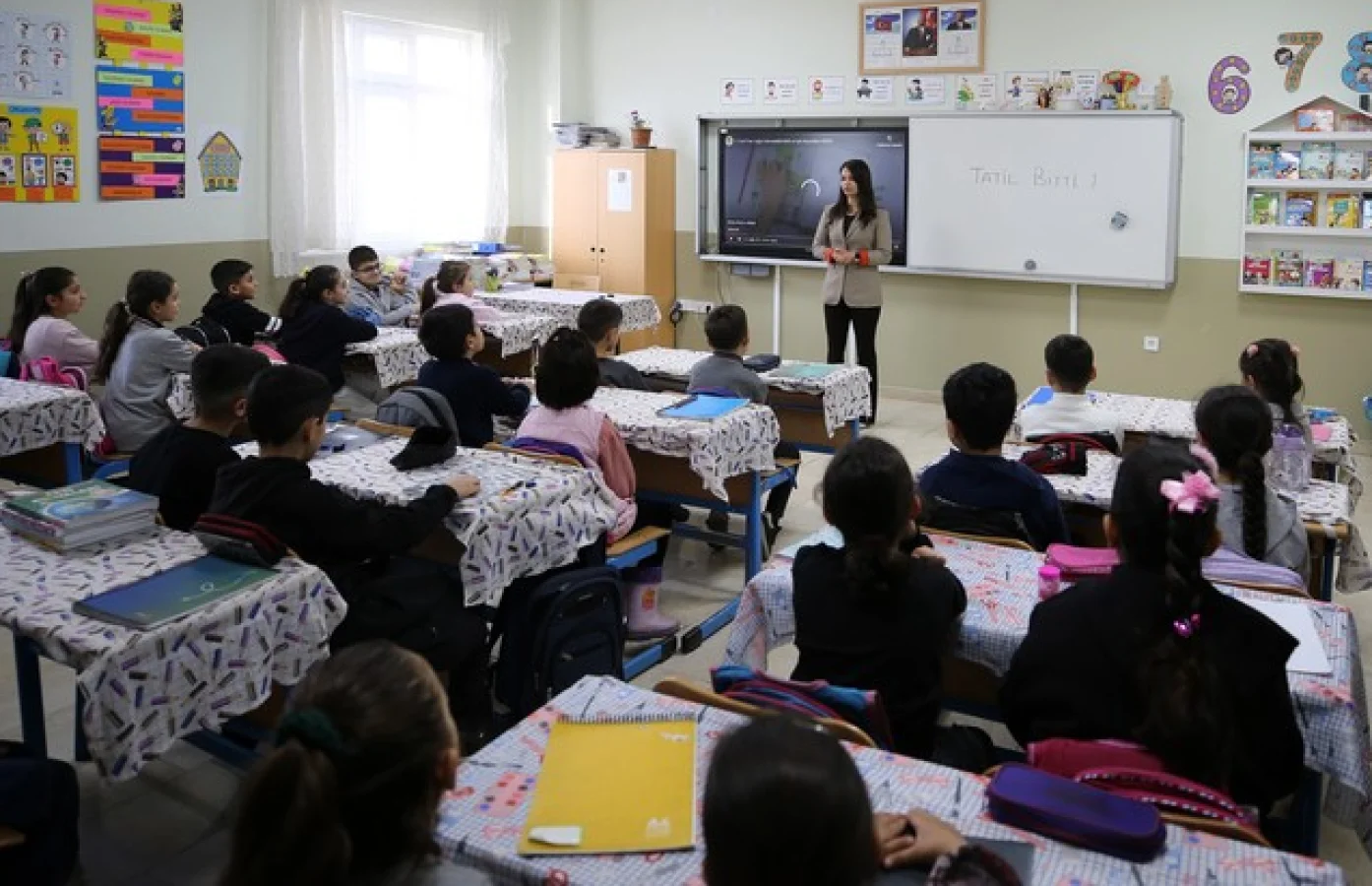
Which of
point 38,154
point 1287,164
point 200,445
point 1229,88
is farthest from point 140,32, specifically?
point 1287,164

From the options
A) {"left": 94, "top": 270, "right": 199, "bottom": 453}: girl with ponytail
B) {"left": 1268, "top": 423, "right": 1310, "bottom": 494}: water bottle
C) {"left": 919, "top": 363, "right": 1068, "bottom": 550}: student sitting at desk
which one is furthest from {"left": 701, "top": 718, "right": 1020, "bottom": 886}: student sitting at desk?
{"left": 94, "top": 270, "right": 199, "bottom": 453}: girl with ponytail

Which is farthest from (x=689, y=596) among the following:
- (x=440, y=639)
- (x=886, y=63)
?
(x=886, y=63)

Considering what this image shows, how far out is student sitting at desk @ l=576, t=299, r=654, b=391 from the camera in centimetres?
473

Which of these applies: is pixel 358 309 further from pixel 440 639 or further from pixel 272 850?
pixel 272 850

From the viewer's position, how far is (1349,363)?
6.80 metres

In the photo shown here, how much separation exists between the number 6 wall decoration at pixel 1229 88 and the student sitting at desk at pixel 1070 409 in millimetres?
3607

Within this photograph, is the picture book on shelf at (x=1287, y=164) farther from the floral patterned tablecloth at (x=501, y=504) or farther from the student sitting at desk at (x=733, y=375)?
the floral patterned tablecloth at (x=501, y=504)

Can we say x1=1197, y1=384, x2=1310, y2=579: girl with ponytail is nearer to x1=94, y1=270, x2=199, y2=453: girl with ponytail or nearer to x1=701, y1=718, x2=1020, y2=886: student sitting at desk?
x1=701, y1=718, x2=1020, y2=886: student sitting at desk

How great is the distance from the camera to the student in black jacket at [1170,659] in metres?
1.84

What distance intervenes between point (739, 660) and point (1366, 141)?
550cm

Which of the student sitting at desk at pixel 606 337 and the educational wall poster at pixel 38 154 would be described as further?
the educational wall poster at pixel 38 154

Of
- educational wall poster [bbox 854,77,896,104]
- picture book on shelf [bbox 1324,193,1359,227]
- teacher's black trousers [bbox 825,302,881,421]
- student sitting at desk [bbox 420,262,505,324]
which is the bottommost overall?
teacher's black trousers [bbox 825,302,881,421]

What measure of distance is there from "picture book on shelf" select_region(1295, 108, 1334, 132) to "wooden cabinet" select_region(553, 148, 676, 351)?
400 cm

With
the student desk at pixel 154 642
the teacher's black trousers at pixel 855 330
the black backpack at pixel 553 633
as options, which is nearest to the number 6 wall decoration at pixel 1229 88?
the teacher's black trousers at pixel 855 330
